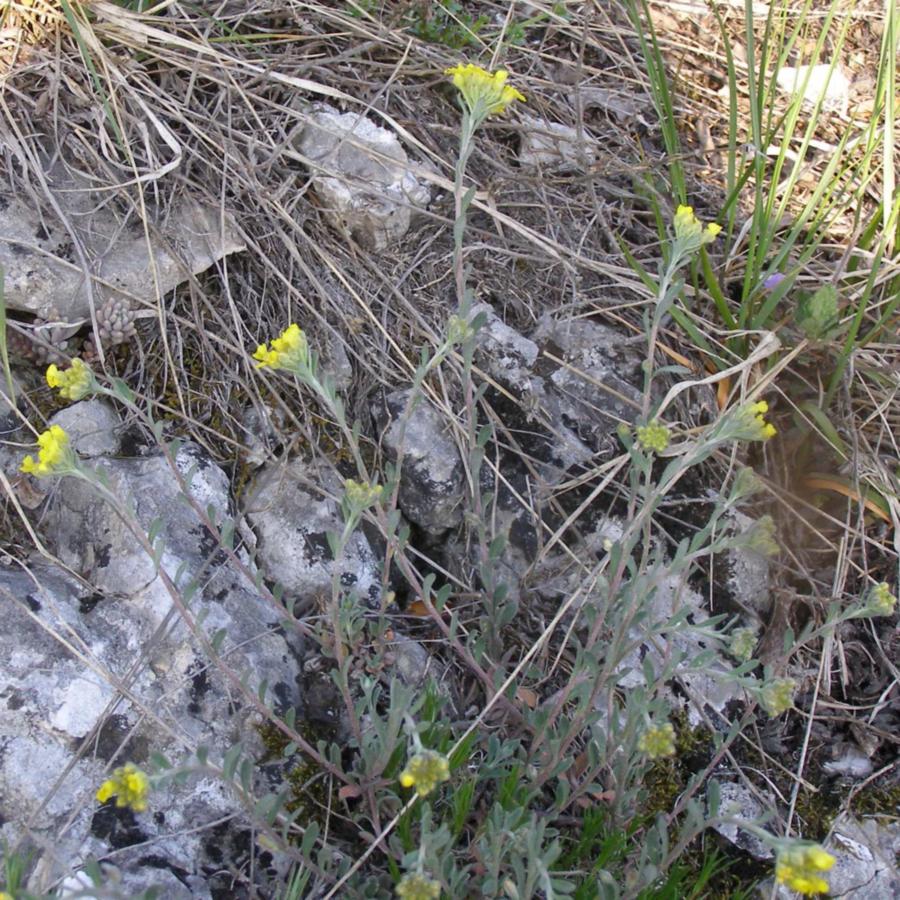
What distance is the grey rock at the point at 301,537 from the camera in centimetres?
218

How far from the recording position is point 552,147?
282cm

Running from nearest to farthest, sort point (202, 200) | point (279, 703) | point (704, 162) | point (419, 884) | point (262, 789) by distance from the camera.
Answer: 1. point (419, 884)
2. point (262, 789)
3. point (279, 703)
4. point (202, 200)
5. point (704, 162)

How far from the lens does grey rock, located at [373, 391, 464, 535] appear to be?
2.26 m

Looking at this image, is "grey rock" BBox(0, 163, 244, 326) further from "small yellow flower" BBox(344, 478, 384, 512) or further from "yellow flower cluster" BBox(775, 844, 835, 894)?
"yellow flower cluster" BBox(775, 844, 835, 894)

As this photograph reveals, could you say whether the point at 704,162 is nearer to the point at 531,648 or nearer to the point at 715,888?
the point at 531,648

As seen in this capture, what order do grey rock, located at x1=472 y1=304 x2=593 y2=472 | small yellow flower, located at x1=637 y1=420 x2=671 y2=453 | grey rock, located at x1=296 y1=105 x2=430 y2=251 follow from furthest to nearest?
grey rock, located at x1=296 y1=105 x2=430 y2=251
grey rock, located at x1=472 y1=304 x2=593 y2=472
small yellow flower, located at x1=637 y1=420 x2=671 y2=453

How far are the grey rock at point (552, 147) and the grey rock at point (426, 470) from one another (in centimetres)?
95

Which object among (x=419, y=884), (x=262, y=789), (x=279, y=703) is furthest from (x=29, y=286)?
(x=419, y=884)

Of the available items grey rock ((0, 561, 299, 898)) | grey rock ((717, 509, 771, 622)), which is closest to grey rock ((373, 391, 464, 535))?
grey rock ((0, 561, 299, 898))

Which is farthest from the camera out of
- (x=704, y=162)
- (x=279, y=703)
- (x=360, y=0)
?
(x=704, y=162)

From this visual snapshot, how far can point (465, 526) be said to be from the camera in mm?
2270

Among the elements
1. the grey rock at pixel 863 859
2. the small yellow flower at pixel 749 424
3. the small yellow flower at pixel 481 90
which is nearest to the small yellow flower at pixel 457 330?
the small yellow flower at pixel 481 90

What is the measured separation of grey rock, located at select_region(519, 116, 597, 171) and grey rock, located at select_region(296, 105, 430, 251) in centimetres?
40

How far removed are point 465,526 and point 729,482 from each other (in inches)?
27.4
